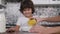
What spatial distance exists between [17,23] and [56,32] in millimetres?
365

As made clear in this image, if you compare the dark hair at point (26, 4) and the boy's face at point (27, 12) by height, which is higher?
the dark hair at point (26, 4)

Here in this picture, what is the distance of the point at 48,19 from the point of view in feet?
3.71

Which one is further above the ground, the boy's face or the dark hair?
the dark hair

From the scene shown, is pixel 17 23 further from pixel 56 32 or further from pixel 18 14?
pixel 56 32

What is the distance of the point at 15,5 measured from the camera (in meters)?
1.13

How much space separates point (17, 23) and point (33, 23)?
4.2 inches

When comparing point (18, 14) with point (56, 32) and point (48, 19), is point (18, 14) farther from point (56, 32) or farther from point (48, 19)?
point (56, 32)

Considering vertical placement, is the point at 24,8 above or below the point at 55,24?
above

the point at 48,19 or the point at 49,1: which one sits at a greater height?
the point at 49,1

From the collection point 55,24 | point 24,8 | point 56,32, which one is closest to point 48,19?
point 55,24

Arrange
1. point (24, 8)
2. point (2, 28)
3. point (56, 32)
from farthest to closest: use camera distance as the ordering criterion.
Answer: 1. point (24, 8)
2. point (2, 28)
3. point (56, 32)

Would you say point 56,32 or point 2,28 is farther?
point 2,28

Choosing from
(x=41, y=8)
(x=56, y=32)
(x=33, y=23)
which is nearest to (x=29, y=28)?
(x=33, y=23)

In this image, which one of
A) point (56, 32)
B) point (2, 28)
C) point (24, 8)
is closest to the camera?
point (56, 32)
